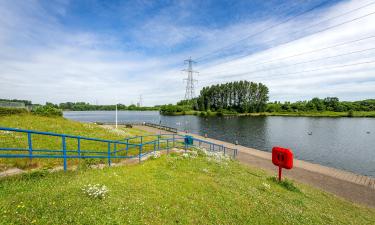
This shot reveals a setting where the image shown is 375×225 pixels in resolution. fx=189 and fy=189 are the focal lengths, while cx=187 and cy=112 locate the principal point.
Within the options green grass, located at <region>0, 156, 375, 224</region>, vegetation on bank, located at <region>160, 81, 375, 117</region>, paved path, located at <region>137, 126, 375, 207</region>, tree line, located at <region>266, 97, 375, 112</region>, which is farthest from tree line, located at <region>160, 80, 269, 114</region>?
green grass, located at <region>0, 156, 375, 224</region>

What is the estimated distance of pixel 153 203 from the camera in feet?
17.4

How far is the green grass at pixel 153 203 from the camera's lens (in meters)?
4.14

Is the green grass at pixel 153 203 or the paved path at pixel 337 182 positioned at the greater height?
the green grass at pixel 153 203

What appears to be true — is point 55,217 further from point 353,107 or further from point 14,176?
point 353,107

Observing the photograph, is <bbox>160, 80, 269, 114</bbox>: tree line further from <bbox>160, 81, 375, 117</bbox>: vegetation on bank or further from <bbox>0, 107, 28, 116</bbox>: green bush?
<bbox>0, 107, 28, 116</bbox>: green bush

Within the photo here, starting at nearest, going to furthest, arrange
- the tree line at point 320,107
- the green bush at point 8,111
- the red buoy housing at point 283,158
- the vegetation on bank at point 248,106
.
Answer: the red buoy housing at point 283,158
the green bush at point 8,111
the vegetation on bank at point 248,106
the tree line at point 320,107

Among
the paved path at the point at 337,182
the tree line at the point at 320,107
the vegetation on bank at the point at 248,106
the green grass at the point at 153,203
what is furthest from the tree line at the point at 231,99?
the green grass at the point at 153,203

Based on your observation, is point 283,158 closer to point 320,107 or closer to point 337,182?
point 337,182

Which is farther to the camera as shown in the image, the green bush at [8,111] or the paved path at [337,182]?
the green bush at [8,111]

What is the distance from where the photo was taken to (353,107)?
139125 millimetres

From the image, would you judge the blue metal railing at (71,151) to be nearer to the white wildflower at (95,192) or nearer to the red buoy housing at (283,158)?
the white wildflower at (95,192)

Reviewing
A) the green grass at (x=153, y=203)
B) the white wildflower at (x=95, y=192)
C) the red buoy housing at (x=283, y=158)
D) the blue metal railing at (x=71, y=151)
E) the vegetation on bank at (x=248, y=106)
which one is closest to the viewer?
the green grass at (x=153, y=203)

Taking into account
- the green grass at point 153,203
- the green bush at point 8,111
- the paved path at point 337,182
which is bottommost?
the paved path at point 337,182

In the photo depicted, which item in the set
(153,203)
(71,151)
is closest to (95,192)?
(153,203)
